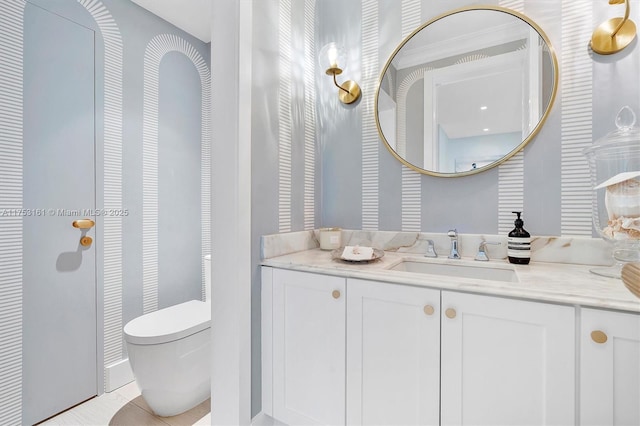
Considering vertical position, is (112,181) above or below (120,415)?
above

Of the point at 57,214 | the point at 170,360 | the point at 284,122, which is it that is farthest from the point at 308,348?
the point at 57,214

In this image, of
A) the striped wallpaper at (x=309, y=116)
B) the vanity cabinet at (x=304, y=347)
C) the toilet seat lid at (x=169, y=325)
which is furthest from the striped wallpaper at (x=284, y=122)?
the toilet seat lid at (x=169, y=325)

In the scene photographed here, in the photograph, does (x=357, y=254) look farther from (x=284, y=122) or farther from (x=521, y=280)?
(x=284, y=122)

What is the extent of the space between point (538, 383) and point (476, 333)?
18 cm

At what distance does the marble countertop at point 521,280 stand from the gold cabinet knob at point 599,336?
66mm

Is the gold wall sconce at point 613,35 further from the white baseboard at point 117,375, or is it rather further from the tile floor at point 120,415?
the white baseboard at point 117,375

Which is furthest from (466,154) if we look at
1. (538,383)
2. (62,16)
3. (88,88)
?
(62,16)

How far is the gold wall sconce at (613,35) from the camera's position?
1.06m

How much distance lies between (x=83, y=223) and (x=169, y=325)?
2.57 ft

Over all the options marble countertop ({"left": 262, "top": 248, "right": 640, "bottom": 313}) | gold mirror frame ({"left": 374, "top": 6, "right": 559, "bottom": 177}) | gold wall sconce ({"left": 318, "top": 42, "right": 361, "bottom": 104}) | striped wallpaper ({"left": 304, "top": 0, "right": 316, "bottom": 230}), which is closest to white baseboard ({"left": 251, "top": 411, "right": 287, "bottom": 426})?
marble countertop ({"left": 262, "top": 248, "right": 640, "bottom": 313})

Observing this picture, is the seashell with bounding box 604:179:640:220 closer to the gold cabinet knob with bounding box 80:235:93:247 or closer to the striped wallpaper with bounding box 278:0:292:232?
the striped wallpaper with bounding box 278:0:292:232

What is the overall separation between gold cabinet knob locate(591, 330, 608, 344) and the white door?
2.30 m

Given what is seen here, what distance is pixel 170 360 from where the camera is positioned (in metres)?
1.44

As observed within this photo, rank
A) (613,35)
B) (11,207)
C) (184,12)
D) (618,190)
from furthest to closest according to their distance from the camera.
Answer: (184,12), (11,207), (613,35), (618,190)
